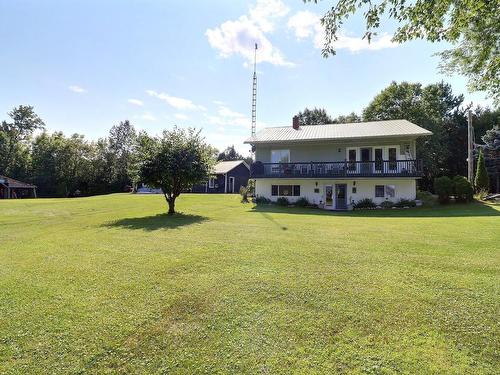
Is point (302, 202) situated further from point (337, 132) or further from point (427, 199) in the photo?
point (427, 199)

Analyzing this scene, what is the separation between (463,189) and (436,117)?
1948cm

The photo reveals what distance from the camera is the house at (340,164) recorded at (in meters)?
22.7

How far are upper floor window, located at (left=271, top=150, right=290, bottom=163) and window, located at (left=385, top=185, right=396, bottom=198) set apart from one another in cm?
803

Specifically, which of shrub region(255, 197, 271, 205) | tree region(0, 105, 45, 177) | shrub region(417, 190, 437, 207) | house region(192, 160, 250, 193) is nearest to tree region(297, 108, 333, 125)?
house region(192, 160, 250, 193)

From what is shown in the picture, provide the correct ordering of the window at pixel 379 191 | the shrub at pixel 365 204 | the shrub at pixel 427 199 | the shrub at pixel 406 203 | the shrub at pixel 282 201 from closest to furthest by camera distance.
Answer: the shrub at pixel 406 203 → the shrub at pixel 427 199 → the shrub at pixel 365 204 → the window at pixel 379 191 → the shrub at pixel 282 201

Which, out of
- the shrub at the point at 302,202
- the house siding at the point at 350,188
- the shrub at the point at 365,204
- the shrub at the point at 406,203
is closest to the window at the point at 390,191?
the house siding at the point at 350,188

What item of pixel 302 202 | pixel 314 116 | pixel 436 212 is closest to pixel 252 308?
pixel 436 212

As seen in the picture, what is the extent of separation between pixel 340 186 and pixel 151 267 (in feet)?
65.0

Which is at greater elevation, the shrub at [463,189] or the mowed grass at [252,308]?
the shrub at [463,189]

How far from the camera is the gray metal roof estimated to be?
2317cm

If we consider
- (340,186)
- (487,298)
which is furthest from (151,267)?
(340,186)

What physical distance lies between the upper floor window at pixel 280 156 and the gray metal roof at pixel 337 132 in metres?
1.29

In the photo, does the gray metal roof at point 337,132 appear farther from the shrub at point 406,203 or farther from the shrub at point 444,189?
the shrub at point 406,203

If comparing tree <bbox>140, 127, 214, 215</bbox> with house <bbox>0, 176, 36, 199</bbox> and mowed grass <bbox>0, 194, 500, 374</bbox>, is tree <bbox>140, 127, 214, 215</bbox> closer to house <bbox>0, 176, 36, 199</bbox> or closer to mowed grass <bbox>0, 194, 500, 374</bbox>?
mowed grass <bbox>0, 194, 500, 374</bbox>
